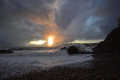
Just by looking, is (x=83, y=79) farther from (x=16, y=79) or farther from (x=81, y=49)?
(x=81, y=49)

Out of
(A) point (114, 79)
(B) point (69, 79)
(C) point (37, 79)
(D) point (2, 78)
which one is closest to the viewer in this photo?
(A) point (114, 79)

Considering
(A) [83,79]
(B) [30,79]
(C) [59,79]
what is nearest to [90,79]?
(A) [83,79]

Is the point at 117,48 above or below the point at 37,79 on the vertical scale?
above

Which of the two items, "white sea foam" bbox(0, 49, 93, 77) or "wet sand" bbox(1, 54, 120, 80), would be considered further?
"white sea foam" bbox(0, 49, 93, 77)

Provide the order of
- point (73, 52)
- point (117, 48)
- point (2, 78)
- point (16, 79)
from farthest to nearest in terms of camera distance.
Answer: point (73, 52)
point (117, 48)
point (2, 78)
point (16, 79)

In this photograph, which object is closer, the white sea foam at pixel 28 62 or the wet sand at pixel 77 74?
the wet sand at pixel 77 74

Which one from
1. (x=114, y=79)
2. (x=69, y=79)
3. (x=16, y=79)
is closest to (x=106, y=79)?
(x=114, y=79)

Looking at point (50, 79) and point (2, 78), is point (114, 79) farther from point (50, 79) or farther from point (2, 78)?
point (2, 78)

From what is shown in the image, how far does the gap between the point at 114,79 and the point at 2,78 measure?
7.32 metres

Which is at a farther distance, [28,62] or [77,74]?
[28,62]

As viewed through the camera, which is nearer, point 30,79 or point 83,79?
point 83,79

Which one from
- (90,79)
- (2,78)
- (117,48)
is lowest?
(2,78)

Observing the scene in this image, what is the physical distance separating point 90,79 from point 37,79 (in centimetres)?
325

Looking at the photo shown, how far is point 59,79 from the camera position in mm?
4359
